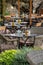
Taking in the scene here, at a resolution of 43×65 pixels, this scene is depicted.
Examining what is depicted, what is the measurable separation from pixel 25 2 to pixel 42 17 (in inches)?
199

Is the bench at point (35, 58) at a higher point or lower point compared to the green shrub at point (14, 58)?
higher

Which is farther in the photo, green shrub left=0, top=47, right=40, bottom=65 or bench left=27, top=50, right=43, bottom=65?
green shrub left=0, top=47, right=40, bottom=65

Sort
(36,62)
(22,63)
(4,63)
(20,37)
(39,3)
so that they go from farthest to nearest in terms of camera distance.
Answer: (39,3) < (20,37) < (4,63) < (22,63) < (36,62)

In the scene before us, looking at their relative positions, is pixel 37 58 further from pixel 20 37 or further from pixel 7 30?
pixel 7 30

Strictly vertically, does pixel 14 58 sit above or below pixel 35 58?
below

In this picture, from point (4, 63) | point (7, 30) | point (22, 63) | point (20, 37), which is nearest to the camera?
point (22, 63)

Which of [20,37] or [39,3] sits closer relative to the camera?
[20,37]

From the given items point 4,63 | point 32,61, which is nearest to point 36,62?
point 32,61

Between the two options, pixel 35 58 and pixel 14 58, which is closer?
pixel 35 58

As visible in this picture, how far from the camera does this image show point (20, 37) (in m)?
7.90

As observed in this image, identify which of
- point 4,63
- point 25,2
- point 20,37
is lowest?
point 25,2

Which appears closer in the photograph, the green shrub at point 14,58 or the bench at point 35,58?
the bench at point 35,58

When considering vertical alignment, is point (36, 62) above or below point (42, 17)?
above

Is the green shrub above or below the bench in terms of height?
below
